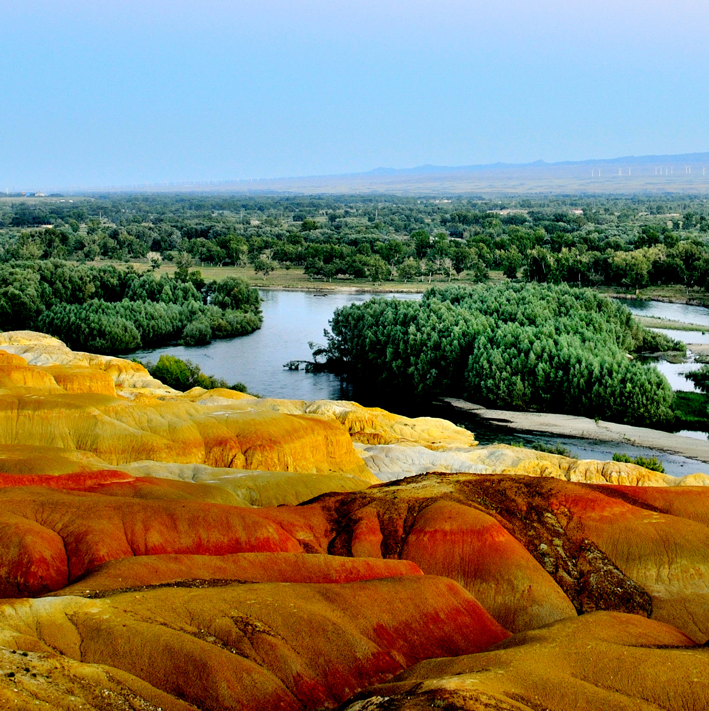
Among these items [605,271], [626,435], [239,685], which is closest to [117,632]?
[239,685]

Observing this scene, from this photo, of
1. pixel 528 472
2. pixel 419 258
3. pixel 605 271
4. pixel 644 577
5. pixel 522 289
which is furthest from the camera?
pixel 419 258

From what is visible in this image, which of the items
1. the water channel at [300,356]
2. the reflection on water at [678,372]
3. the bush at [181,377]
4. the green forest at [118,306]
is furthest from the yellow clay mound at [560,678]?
the green forest at [118,306]

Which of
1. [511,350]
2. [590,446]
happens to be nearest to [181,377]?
[511,350]

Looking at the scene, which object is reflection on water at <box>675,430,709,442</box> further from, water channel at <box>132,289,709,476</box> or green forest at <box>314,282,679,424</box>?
green forest at <box>314,282,679,424</box>

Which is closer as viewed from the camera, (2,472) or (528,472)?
(2,472)

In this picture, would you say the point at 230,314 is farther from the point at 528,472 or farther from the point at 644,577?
the point at 644,577

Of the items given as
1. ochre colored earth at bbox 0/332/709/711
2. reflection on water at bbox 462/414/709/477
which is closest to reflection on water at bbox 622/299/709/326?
reflection on water at bbox 462/414/709/477

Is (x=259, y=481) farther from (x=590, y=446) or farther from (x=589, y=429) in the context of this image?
(x=589, y=429)
